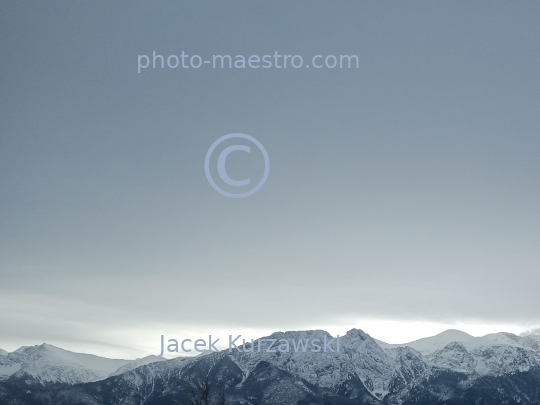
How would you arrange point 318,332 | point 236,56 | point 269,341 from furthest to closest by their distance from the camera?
point 318,332, point 236,56, point 269,341

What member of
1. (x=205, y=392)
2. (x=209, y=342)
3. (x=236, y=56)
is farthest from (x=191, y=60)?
(x=205, y=392)

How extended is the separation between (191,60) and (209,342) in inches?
623

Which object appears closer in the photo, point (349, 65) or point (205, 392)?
point (349, 65)

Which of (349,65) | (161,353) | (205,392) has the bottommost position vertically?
(205,392)

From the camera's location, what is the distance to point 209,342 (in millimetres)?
33844

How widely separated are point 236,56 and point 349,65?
6.65 metres

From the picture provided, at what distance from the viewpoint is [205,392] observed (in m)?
39.1

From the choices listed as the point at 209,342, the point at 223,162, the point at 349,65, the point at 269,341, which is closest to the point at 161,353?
the point at 209,342

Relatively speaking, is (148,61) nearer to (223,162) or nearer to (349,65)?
(223,162)

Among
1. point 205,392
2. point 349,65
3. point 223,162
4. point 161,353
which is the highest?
point 349,65

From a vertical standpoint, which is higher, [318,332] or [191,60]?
[191,60]

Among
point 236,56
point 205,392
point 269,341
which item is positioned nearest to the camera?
point 269,341

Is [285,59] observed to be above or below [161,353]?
above

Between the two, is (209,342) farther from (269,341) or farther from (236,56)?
(236,56)
